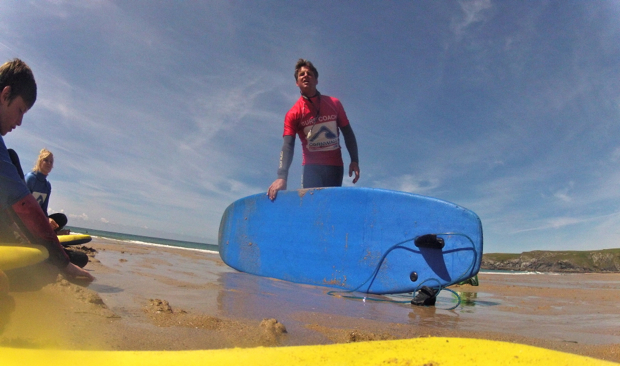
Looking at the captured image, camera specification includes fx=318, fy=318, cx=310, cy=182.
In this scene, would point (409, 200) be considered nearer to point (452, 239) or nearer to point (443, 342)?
point (452, 239)

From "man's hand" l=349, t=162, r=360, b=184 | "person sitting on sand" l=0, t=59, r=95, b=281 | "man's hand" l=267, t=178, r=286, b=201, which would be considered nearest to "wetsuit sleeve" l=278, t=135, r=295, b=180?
"man's hand" l=267, t=178, r=286, b=201

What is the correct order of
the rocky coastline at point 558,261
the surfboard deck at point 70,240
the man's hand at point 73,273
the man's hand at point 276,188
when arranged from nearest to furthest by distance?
the man's hand at point 73,273
the surfboard deck at point 70,240
the man's hand at point 276,188
the rocky coastline at point 558,261

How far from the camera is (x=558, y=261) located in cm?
3922

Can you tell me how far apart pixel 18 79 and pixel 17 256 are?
0.91 m

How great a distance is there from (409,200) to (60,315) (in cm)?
225

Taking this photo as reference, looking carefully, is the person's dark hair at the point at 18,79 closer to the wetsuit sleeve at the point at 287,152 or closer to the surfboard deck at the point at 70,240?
the surfboard deck at the point at 70,240

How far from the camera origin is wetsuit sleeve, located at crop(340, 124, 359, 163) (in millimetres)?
3418

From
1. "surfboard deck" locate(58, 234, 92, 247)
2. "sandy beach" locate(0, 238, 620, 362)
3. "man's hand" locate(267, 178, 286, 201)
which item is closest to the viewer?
"sandy beach" locate(0, 238, 620, 362)

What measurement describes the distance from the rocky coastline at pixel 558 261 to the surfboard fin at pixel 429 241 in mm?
40593

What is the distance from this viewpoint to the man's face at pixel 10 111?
59.2 inches

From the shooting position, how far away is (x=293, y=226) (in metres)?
3.18

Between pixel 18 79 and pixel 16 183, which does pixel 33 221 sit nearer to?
pixel 16 183

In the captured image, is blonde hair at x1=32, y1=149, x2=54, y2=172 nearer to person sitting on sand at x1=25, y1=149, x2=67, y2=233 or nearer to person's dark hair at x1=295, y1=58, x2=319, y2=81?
person sitting on sand at x1=25, y1=149, x2=67, y2=233

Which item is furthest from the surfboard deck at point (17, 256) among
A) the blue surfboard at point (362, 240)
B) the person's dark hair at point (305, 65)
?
the person's dark hair at point (305, 65)
